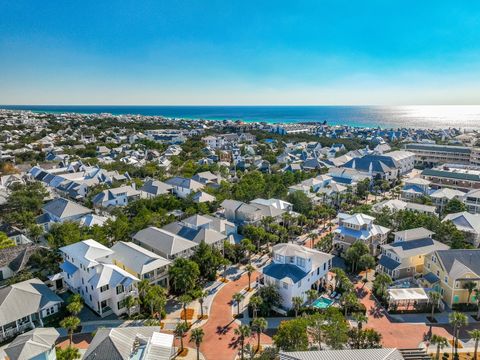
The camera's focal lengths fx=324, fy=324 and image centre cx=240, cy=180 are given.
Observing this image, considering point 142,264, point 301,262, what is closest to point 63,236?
point 142,264

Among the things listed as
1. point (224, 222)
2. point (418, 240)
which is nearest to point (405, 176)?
point (418, 240)

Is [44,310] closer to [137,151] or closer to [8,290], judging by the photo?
[8,290]

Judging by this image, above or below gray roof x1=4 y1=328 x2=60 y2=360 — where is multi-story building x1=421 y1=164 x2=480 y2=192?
above

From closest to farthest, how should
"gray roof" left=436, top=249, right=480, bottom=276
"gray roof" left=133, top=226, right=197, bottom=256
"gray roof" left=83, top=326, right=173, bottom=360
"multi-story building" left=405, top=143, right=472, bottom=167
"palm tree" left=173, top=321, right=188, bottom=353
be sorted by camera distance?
"gray roof" left=83, top=326, right=173, bottom=360
"palm tree" left=173, top=321, right=188, bottom=353
"gray roof" left=436, top=249, right=480, bottom=276
"gray roof" left=133, top=226, right=197, bottom=256
"multi-story building" left=405, top=143, right=472, bottom=167

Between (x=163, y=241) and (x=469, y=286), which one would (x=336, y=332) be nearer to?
(x=469, y=286)

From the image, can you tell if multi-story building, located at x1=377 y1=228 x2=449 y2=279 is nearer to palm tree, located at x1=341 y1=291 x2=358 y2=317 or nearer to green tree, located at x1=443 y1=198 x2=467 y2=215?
palm tree, located at x1=341 y1=291 x2=358 y2=317

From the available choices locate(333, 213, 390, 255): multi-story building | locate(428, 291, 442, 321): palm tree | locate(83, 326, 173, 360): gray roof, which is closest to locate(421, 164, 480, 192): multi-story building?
locate(333, 213, 390, 255): multi-story building
